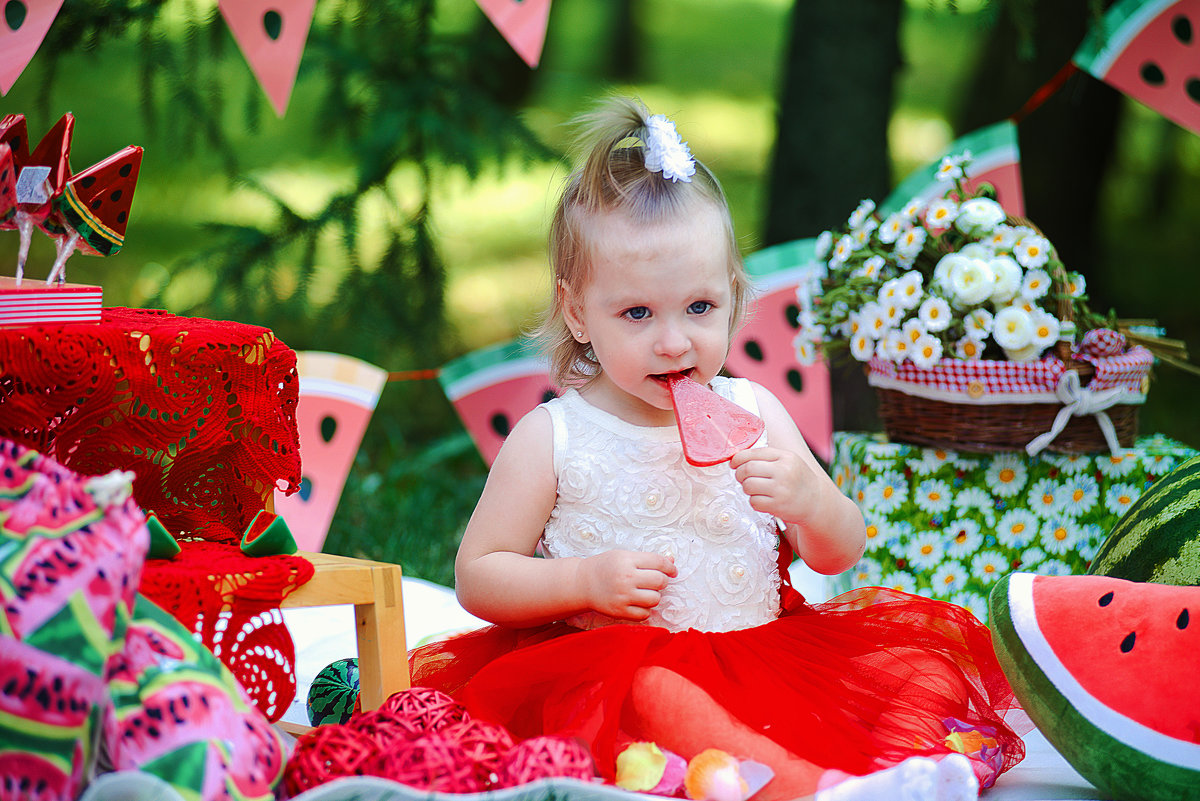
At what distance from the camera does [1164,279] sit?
19.0ft

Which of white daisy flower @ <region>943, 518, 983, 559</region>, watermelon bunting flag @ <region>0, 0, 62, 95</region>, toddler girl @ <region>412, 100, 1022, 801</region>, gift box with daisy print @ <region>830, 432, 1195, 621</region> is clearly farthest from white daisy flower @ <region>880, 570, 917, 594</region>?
watermelon bunting flag @ <region>0, 0, 62, 95</region>

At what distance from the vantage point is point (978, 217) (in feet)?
7.72

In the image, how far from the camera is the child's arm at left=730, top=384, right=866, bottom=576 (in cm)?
165

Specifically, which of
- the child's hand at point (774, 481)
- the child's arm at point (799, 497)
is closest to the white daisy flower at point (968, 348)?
the child's arm at point (799, 497)

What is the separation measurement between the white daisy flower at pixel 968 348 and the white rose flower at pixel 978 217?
25 centimetres

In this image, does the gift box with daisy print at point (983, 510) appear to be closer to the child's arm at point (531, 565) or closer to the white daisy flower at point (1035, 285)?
the white daisy flower at point (1035, 285)

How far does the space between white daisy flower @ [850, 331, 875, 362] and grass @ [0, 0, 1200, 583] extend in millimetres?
2423

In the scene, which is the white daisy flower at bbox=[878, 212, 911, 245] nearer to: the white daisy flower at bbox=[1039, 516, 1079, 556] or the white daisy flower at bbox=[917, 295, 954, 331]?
the white daisy flower at bbox=[917, 295, 954, 331]

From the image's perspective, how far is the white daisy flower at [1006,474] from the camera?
2.40 metres

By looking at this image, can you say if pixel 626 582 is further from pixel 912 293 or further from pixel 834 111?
pixel 834 111

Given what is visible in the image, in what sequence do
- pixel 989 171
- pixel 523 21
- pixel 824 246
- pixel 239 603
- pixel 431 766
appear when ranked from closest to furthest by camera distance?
pixel 431 766 < pixel 239 603 < pixel 824 246 < pixel 523 21 < pixel 989 171

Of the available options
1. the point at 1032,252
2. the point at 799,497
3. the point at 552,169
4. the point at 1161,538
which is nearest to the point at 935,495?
the point at 1032,252

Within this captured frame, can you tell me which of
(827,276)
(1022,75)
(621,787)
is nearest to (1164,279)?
(1022,75)

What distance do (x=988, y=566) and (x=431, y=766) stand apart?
157cm
